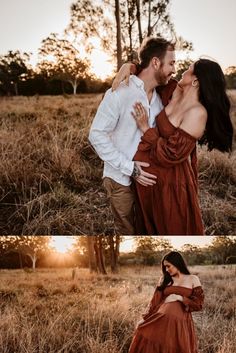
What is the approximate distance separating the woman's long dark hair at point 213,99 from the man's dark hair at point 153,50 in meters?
0.18

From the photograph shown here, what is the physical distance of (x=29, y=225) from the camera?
10.6ft

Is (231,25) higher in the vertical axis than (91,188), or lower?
higher

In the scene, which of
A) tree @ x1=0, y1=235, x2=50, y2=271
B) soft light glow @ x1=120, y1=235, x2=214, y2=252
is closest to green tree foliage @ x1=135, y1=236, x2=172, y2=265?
soft light glow @ x1=120, y1=235, x2=214, y2=252

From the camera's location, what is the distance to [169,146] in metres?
3.07

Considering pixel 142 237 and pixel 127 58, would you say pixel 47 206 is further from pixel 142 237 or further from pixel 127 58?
pixel 127 58

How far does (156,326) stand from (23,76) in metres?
1.57

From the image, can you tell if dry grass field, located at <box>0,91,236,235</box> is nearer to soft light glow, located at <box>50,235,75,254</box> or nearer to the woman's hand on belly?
soft light glow, located at <box>50,235,75,254</box>

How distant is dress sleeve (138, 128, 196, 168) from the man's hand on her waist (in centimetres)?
8

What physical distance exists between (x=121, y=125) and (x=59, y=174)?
17.6 inches

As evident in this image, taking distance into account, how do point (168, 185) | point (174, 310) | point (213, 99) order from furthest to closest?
point (174, 310) → point (168, 185) → point (213, 99)

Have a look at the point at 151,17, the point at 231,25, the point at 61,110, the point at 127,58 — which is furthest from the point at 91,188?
the point at 231,25

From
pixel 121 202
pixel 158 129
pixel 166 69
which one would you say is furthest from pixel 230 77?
pixel 121 202

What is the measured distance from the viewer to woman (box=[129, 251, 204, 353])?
324 centimetres

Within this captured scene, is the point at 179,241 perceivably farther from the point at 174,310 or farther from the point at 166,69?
the point at 166,69
